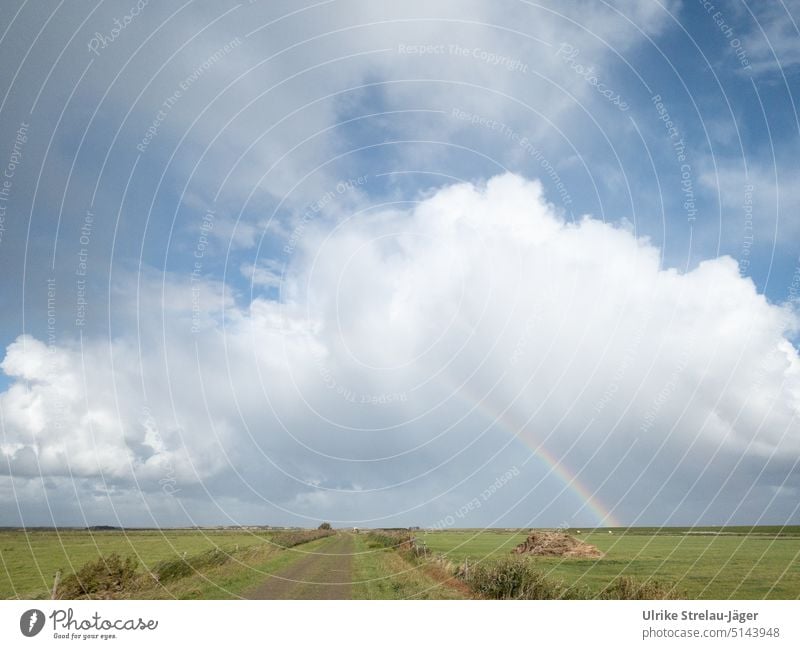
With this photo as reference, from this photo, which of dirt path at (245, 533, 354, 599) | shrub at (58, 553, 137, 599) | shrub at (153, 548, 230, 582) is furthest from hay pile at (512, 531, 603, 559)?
shrub at (58, 553, 137, 599)

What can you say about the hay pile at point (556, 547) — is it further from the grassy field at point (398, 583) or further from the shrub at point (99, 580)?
the shrub at point (99, 580)

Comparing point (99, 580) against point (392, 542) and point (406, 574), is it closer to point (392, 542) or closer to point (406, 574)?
point (406, 574)

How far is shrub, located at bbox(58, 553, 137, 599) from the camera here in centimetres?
2772

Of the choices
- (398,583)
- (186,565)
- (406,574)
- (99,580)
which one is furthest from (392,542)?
(99,580)

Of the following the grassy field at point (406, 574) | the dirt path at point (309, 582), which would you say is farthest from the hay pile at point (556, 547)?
the dirt path at point (309, 582)

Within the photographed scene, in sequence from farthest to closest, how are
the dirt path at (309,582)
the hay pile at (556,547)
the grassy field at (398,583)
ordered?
the hay pile at (556,547) < the grassy field at (398,583) < the dirt path at (309,582)

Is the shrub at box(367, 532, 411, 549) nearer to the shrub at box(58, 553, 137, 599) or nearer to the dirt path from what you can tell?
the dirt path

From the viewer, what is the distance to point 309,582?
110 ft

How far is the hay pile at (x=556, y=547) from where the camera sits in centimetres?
7519

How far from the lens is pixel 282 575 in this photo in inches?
1484

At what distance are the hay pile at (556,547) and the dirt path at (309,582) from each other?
4015 centimetres
